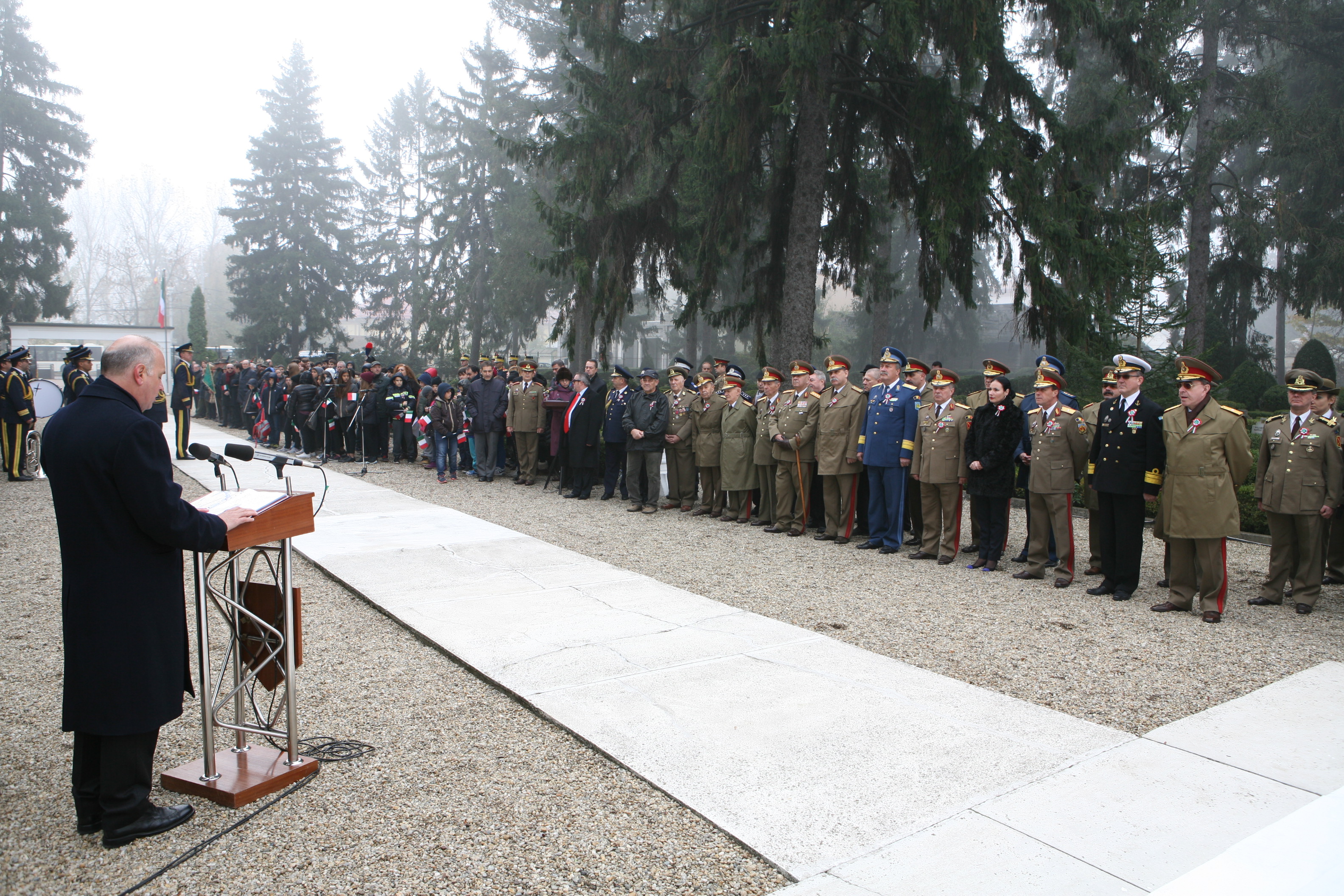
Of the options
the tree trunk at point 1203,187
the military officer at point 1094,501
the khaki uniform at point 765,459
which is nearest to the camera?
the military officer at point 1094,501

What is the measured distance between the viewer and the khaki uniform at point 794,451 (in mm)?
10281

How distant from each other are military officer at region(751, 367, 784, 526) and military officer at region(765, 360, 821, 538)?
0.08 metres

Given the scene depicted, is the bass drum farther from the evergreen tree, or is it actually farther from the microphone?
the evergreen tree

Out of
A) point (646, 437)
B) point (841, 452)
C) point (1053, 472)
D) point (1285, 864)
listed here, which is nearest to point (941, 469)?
point (1053, 472)

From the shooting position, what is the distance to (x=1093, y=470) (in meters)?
7.68

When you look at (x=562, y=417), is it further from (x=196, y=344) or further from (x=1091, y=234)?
(x=196, y=344)

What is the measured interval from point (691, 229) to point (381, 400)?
6.87 metres

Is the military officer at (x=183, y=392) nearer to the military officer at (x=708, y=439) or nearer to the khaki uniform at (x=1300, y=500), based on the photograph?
the military officer at (x=708, y=439)

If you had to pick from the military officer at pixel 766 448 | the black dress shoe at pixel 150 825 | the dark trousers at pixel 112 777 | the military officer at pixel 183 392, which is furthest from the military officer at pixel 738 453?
the military officer at pixel 183 392

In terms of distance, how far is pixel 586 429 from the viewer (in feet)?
43.3

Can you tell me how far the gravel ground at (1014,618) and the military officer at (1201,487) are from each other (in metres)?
0.28

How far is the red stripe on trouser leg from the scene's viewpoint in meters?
9.92

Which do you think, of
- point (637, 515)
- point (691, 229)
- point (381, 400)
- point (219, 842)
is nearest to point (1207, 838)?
point (219, 842)

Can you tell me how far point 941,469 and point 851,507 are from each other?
57.5 inches
